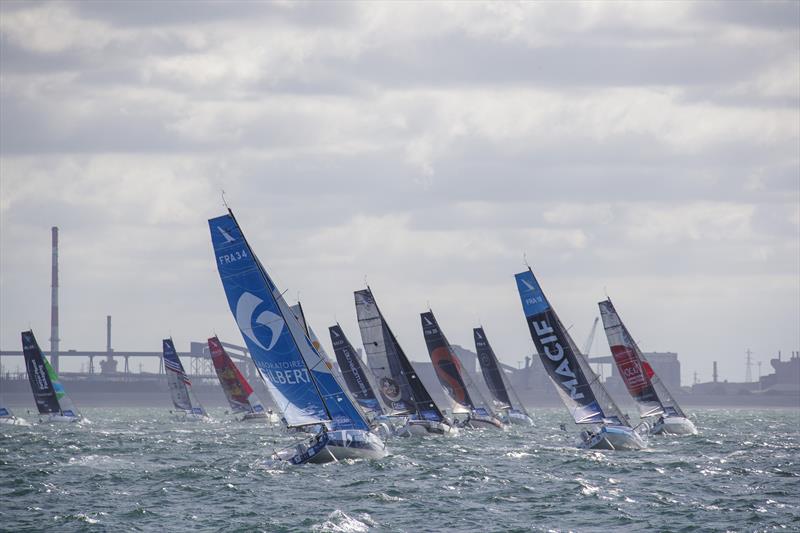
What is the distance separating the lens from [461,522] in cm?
3186

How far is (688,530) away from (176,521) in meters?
11.6

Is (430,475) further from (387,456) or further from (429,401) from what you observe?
(429,401)

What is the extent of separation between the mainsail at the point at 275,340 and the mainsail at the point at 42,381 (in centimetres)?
4981

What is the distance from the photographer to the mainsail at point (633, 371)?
66.0m

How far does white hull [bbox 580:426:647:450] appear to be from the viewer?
51406mm

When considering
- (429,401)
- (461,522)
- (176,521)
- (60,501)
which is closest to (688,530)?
(461,522)

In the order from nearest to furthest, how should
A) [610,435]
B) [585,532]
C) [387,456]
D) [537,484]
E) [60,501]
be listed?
[585,532], [60,501], [537,484], [387,456], [610,435]

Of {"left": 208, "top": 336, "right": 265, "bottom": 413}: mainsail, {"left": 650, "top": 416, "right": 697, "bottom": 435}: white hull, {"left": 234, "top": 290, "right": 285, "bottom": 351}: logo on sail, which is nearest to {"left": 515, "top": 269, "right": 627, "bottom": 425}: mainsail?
{"left": 234, "top": 290, "right": 285, "bottom": 351}: logo on sail

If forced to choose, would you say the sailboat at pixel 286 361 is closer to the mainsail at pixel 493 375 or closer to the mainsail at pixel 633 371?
the mainsail at pixel 633 371

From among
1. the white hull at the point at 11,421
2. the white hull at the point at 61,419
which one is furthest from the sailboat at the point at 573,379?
the white hull at the point at 11,421

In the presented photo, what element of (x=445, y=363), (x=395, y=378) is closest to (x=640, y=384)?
(x=395, y=378)

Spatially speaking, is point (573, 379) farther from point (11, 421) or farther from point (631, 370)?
point (11, 421)

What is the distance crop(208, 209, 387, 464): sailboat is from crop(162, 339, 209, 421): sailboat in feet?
203

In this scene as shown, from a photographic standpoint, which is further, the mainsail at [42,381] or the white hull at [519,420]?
the mainsail at [42,381]
